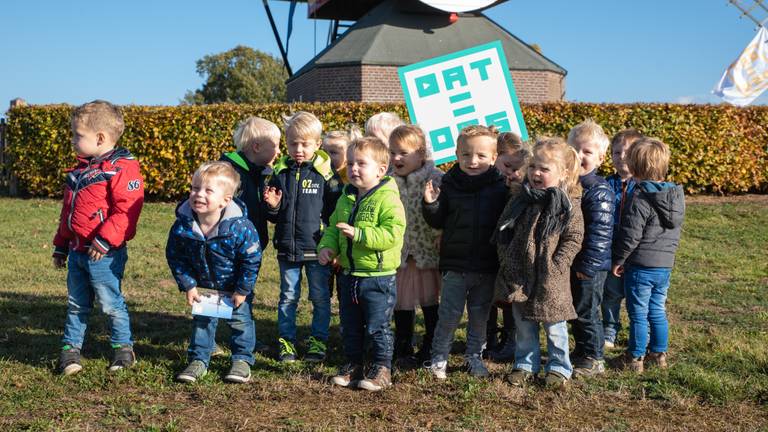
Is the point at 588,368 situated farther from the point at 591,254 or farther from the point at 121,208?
the point at 121,208

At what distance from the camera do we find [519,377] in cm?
427

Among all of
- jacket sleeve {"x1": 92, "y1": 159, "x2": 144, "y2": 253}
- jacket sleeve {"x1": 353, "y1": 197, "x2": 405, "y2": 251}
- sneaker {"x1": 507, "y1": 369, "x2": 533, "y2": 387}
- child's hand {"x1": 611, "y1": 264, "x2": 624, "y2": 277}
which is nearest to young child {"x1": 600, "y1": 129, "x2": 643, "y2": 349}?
child's hand {"x1": 611, "y1": 264, "x2": 624, "y2": 277}

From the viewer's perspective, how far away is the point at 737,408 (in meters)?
3.83

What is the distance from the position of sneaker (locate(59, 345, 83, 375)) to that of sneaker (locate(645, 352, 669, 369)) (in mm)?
3623

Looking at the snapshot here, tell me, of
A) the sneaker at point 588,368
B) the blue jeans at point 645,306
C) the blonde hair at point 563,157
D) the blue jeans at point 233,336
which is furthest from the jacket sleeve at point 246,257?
the blue jeans at point 645,306

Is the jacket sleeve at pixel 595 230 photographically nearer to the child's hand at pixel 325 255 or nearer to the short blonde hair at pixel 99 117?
the child's hand at pixel 325 255

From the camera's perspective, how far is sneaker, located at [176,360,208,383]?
4.21m

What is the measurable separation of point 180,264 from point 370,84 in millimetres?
17158

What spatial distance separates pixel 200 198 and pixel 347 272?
Result: 0.95 m

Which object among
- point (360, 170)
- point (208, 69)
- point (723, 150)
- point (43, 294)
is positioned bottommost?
point (43, 294)

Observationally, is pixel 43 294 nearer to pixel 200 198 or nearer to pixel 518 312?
pixel 200 198

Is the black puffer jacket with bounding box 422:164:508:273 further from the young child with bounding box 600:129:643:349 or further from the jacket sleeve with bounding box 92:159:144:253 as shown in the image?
the jacket sleeve with bounding box 92:159:144:253

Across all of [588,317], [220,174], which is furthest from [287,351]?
[588,317]

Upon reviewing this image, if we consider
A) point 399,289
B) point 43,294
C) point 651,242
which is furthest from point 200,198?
point 43,294
